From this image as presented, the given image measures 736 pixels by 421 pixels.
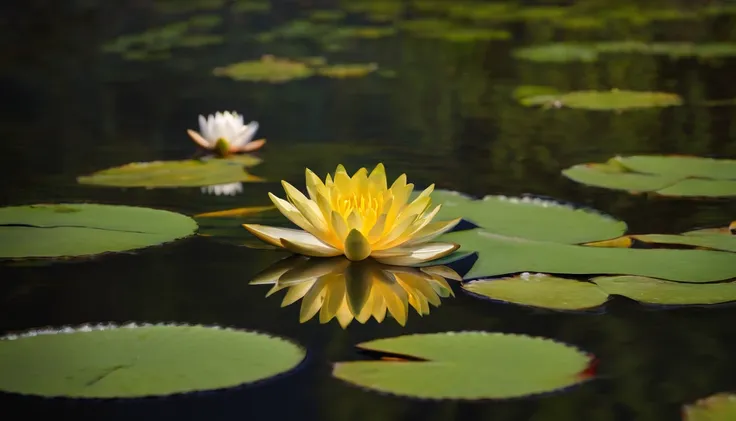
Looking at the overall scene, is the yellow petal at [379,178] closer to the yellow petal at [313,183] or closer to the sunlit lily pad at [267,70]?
the yellow petal at [313,183]

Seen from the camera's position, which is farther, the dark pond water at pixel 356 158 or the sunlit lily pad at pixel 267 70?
the sunlit lily pad at pixel 267 70

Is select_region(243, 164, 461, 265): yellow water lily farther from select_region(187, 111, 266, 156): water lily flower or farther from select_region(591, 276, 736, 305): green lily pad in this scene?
select_region(187, 111, 266, 156): water lily flower

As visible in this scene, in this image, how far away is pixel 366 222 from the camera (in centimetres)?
212

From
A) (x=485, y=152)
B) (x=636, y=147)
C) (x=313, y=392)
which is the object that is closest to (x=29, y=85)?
(x=485, y=152)

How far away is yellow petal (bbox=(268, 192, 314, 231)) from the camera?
217cm

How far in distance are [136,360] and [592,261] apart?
911mm

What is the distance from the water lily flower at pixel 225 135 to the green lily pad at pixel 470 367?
1771mm

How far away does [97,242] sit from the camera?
2322 mm

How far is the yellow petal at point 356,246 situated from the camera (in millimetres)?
2086

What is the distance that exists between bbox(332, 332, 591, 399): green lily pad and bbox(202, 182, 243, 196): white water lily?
1249 millimetres

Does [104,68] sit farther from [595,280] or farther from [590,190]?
[595,280]

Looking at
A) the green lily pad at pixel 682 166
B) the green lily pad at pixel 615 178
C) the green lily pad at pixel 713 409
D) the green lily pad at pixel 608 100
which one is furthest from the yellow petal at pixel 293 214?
the green lily pad at pixel 608 100

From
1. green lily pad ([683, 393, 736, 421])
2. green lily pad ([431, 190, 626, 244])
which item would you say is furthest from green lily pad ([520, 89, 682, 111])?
green lily pad ([683, 393, 736, 421])

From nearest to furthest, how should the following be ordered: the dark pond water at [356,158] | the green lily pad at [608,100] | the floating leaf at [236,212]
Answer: the dark pond water at [356,158], the floating leaf at [236,212], the green lily pad at [608,100]
